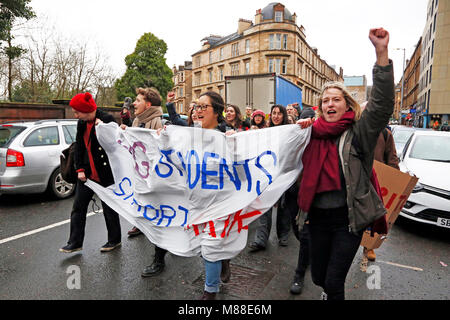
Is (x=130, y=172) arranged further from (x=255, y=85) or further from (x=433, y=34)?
(x=433, y=34)

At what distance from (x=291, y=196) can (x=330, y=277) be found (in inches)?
69.1

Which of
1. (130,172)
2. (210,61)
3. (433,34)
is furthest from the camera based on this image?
(210,61)

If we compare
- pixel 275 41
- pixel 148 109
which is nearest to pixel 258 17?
pixel 275 41

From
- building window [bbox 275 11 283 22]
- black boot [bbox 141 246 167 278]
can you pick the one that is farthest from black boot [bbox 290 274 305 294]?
building window [bbox 275 11 283 22]

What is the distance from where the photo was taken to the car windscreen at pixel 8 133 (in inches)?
239

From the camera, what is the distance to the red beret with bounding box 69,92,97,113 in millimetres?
3522

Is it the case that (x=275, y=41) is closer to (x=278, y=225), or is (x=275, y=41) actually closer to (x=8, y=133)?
(x=8, y=133)

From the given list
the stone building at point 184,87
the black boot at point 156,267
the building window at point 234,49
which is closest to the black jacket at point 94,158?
the black boot at point 156,267

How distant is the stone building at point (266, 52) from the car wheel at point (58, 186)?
39.6m

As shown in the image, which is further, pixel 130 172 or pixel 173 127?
pixel 130 172

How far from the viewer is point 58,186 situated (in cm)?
652

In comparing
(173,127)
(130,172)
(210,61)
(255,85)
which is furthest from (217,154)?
(210,61)

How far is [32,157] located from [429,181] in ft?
23.9

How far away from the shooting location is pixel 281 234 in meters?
4.32
